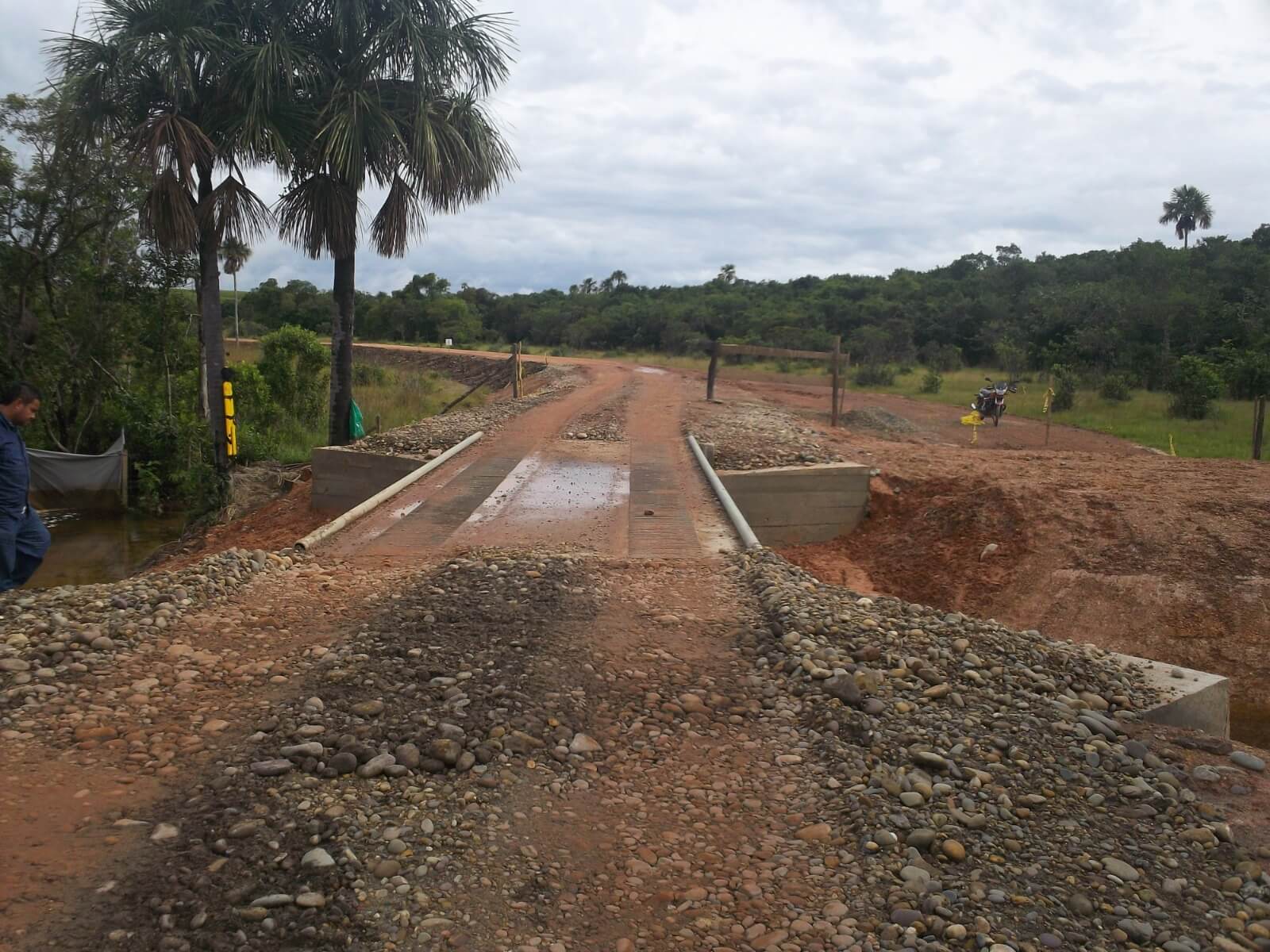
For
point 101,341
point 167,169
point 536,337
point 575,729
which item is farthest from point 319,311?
point 575,729

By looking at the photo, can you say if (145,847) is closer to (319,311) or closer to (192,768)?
(192,768)

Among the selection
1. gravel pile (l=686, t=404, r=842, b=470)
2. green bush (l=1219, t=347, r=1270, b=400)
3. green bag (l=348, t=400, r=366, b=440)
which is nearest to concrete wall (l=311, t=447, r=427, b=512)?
green bag (l=348, t=400, r=366, b=440)

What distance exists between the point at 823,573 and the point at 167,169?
398 inches

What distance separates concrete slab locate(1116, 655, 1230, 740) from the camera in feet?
16.4

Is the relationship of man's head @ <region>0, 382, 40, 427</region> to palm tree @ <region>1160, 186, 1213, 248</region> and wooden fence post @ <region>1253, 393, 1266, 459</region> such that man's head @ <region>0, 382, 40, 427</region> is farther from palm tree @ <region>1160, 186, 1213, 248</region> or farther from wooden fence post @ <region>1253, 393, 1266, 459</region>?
palm tree @ <region>1160, 186, 1213, 248</region>

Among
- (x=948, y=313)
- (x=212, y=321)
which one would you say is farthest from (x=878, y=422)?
(x=948, y=313)

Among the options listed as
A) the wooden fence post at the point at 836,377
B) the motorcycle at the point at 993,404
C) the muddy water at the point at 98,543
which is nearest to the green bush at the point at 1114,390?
the motorcycle at the point at 993,404

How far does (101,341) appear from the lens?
16.6 meters

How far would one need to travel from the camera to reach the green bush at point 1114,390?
73.0ft

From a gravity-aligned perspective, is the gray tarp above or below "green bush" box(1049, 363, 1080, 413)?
below

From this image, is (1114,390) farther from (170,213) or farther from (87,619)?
(87,619)

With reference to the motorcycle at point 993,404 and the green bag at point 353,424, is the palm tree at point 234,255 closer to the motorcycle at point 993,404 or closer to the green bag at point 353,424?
the green bag at point 353,424

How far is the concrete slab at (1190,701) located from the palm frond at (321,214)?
491 inches

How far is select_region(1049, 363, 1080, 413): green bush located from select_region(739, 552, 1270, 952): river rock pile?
17677mm
